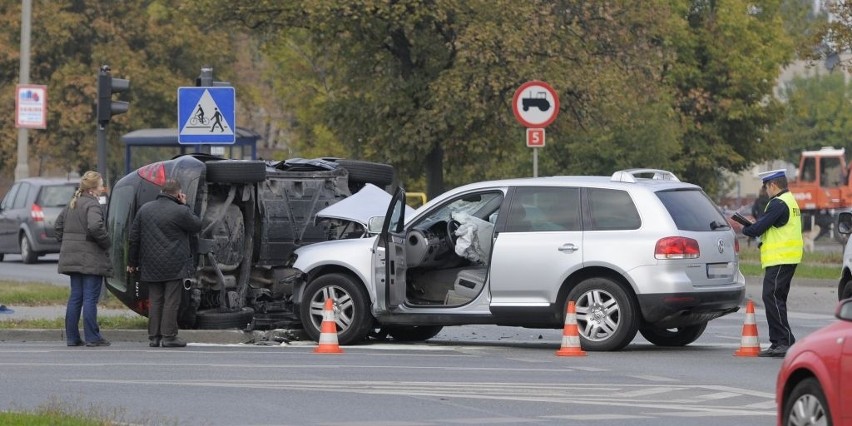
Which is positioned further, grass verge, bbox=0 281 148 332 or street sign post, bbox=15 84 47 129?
street sign post, bbox=15 84 47 129

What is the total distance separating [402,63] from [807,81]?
64.7 m

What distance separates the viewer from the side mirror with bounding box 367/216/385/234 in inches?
662

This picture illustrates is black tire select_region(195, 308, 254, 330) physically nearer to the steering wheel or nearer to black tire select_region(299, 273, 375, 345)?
black tire select_region(299, 273, 375, 345)

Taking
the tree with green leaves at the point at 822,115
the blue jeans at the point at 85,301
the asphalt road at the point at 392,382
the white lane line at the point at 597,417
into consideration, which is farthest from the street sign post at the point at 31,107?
the tree with green leaves at the point at 822,115

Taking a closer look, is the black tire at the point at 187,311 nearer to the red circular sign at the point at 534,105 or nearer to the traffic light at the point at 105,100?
the traffic light at the point at 105,100

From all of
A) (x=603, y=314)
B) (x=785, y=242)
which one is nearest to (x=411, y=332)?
(x=603, y=314)

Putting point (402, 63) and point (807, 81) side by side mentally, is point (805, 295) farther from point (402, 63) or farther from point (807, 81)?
point (807, 81)

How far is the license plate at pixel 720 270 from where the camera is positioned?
51.5 ft

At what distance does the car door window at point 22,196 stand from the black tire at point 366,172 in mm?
17380

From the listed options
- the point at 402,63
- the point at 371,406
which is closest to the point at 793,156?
the point at 402,63

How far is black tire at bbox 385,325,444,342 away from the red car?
8965mm

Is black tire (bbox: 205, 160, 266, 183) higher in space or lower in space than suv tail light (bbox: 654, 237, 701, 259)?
higher

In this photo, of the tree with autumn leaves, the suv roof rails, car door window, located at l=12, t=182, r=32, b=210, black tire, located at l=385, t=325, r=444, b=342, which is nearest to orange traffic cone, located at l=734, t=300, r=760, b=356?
the suv roof rails

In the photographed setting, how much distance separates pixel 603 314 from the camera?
15719 mm
